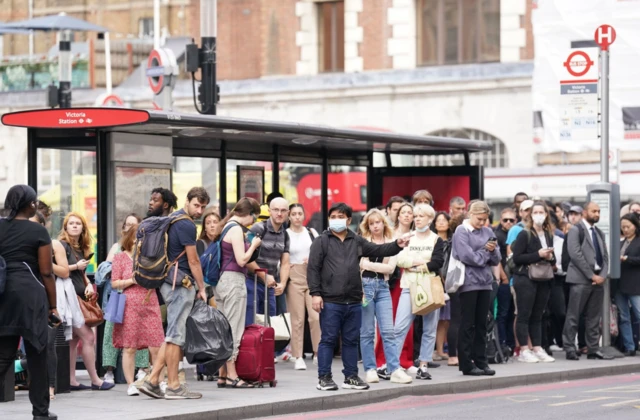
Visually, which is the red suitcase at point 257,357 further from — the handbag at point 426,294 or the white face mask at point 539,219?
the white face mask at point 539,219

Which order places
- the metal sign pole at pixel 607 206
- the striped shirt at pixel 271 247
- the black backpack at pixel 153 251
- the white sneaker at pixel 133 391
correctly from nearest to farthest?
the black backpack at pixel 153 251 → the white sneaker at pixel 133 391 → the striped shirt at pixel 271 247 → the metal sign pole at pixel 607 206

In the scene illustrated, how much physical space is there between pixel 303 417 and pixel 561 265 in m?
6.61

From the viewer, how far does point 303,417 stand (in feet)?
41.3

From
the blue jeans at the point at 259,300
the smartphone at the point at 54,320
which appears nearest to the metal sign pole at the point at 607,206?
the blue jeans at the point at 259,300

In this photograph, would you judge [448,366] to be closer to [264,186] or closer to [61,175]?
[264,186]

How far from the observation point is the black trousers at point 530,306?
679 inches

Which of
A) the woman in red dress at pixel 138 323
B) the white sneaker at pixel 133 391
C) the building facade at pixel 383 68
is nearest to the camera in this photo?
the woman in red dress at pixel 138 323

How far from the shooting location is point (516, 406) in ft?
43.7

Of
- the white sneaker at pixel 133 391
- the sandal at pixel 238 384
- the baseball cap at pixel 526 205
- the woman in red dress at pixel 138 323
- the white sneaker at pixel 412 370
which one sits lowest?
the white sneaker at pixel 412 370

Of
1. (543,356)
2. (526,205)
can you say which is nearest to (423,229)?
(526,205)

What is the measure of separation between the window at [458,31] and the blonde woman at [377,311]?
22.3 m

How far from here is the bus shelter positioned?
14.8 m

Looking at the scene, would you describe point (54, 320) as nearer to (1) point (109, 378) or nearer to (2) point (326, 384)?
(1) point (109, 378)

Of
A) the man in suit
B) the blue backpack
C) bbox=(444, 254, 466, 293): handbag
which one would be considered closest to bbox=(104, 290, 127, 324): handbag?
the blue backpack
